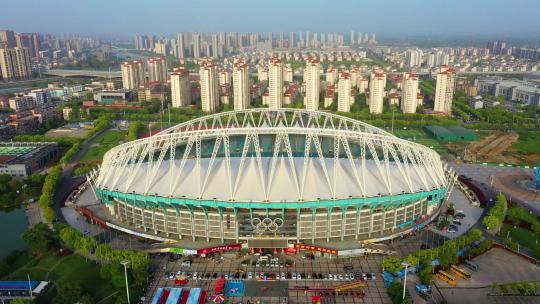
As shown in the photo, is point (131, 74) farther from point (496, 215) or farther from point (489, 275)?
point (489, 275)

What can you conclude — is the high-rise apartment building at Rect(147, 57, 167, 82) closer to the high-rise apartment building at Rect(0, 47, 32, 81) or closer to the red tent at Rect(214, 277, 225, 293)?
the high-rise apartment building at Rect(0, 47, 32, 81)

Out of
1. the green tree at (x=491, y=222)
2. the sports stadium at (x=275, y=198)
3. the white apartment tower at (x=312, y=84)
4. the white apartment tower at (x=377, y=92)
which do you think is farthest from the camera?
the white apartment tower at (x=312, y=84)

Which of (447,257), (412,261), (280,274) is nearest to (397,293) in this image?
(412,261)

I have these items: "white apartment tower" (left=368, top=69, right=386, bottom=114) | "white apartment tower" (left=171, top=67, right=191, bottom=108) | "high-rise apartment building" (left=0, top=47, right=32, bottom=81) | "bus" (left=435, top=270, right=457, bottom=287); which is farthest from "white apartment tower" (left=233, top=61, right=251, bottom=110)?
"high-rise apartment building" (left=0, top=47, right=32, bottom=81)

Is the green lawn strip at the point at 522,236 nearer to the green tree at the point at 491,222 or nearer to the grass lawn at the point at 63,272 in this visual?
the green tree at the point at 491,222

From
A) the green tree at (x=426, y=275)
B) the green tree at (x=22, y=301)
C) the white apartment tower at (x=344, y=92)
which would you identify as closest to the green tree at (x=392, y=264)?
the green tree at (x=426, y=275)
